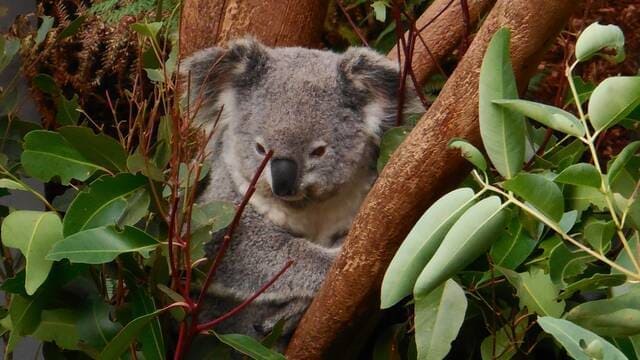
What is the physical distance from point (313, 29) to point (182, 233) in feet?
3.51

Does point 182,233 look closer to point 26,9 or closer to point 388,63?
point 388,63

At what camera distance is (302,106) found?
2.04 metres

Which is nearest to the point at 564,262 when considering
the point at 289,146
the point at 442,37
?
the point at 289,146

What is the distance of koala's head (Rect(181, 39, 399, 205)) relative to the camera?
2.02m

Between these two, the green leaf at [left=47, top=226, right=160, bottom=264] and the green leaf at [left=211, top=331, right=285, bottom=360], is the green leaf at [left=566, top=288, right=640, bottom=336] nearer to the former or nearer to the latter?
the green leaf at [left=211, top=331, right=285, bottom=360]

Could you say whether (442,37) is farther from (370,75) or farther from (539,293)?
(539,293)

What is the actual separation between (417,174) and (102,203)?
0.53m

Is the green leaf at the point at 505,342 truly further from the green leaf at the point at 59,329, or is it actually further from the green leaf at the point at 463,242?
the green leaf at the point at 59,329

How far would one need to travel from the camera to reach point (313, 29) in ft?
8.38

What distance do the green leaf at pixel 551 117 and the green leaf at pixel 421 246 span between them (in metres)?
0.12

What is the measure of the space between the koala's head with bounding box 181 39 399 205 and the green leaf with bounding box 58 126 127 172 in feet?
1.31

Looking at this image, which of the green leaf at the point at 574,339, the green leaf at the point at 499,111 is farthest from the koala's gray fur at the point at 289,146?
the green leaf at the point at 574,339

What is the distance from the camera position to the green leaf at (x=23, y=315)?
161cm

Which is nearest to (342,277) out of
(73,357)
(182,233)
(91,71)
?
(182,233)
